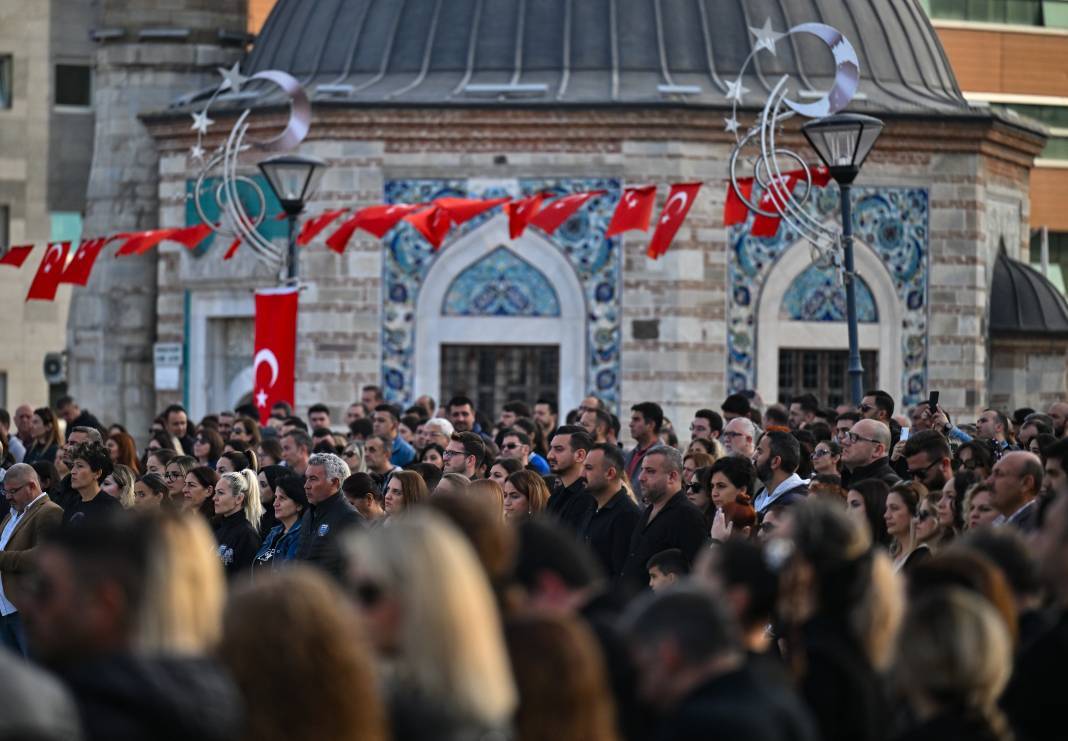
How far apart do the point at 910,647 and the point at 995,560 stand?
1209 mm

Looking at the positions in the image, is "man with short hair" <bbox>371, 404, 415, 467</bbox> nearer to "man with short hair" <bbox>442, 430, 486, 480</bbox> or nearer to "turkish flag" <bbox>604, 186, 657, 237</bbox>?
"man with short hair" <bbox>442, 430, 486, 480</bbox>

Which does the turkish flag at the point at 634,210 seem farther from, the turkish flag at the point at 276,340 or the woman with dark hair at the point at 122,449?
the woman with dark hair at the point at 122,449

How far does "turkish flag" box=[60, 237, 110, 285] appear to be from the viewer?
27109mm

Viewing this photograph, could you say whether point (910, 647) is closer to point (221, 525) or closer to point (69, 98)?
point (221, 525)

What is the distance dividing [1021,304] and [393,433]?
45.0 feet

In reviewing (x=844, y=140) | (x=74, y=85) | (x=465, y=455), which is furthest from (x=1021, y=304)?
(x=465, y=455)

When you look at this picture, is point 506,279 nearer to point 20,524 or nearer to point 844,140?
point 844,140

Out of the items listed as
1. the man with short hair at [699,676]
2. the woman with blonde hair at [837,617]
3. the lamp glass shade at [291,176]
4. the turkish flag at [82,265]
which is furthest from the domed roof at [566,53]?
the man with short hair at [699,676]

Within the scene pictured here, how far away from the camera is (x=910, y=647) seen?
20.4 ft

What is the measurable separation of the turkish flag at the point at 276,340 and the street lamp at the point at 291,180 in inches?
15.6

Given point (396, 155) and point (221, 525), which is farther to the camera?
point (396, 155)

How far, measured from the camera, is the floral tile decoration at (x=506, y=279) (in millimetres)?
28844

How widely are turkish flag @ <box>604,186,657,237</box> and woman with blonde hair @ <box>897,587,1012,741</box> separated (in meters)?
17.9

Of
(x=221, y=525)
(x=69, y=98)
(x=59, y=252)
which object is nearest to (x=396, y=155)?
(x=59, y=252)
